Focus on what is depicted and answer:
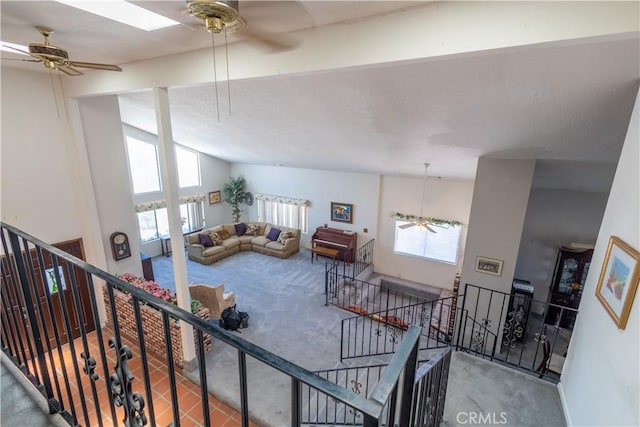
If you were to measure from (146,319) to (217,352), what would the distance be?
112 centimetres

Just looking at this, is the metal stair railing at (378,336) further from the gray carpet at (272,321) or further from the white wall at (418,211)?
the white wall at (418,211)

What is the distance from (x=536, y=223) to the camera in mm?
6582

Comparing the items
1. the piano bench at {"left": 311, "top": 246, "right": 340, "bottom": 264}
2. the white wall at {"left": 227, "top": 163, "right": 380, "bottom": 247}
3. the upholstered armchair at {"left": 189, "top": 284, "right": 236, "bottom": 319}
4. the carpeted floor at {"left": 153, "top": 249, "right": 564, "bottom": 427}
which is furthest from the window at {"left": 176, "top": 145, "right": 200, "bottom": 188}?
the upholstered armchair at {"left": 189, "top": 284, "right": 236, "bottom": 319}

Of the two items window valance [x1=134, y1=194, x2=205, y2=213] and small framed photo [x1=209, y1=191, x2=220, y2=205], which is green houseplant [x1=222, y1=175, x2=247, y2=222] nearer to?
small framed photo [x1=209, y1=191, x2=220, y2=205]

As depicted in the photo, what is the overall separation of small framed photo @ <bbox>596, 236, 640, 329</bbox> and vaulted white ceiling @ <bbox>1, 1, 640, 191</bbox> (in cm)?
119

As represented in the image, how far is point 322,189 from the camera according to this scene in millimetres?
9469

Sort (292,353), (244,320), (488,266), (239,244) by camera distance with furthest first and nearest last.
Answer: (239,244) → (244,320) → (292,353) → (488,266)

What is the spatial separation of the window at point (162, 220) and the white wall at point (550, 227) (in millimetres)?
8542

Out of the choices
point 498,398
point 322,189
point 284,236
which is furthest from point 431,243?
point 498,398

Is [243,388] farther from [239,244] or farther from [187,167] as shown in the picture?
[187,167]

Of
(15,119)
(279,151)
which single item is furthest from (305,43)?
(279,151)

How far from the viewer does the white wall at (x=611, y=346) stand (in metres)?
1.62

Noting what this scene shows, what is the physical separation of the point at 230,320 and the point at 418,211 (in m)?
5.27

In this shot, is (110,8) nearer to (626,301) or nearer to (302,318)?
(626,301)
